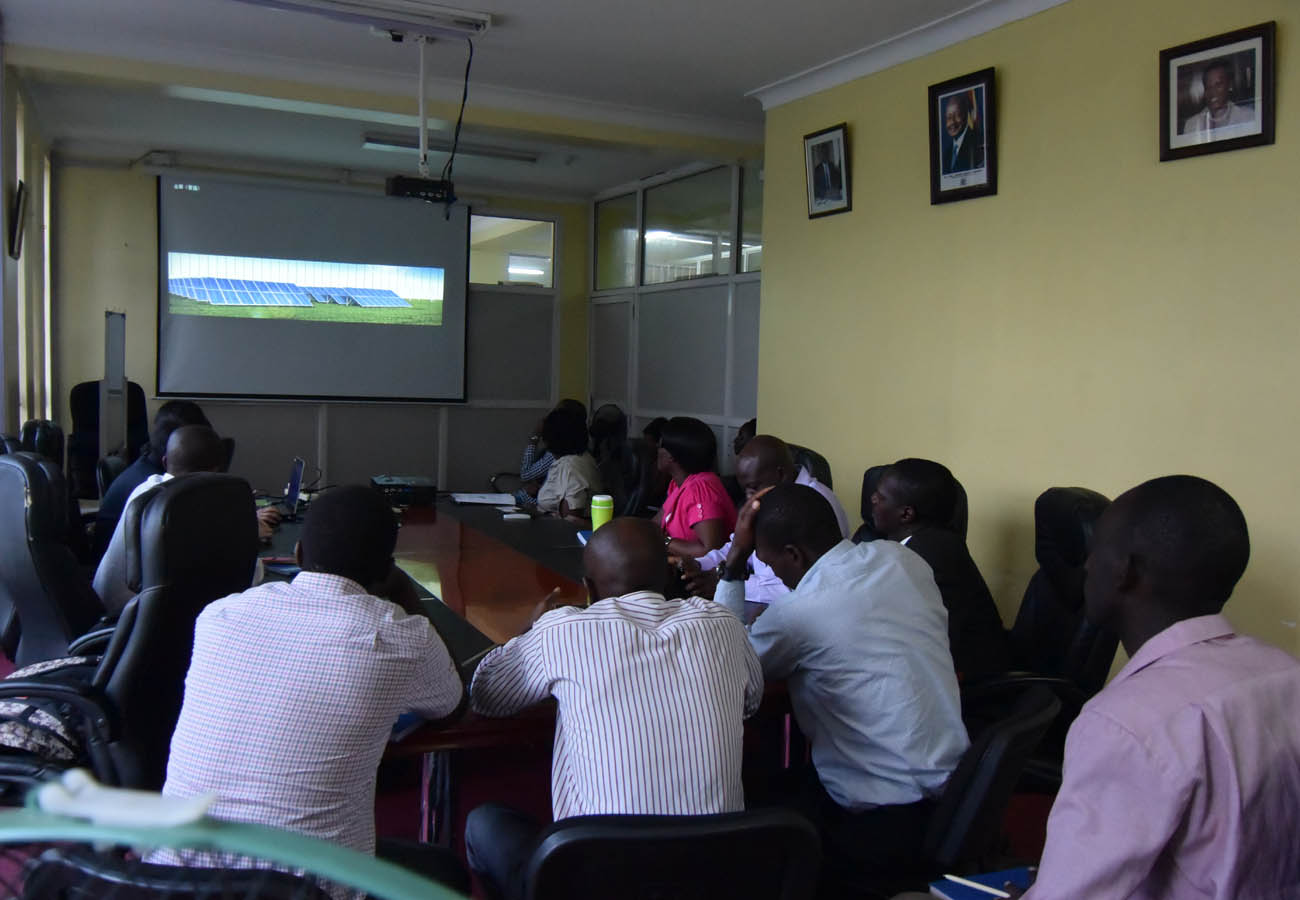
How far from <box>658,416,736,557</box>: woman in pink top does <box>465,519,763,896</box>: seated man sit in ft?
5.32

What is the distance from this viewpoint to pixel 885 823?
1930mm

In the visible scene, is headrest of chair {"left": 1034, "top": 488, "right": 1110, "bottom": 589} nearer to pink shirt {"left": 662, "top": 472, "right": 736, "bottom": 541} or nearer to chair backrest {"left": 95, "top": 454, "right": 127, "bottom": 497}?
pink shirt {"left": 662, "top": 472, "right": 736, "bottom": 541}

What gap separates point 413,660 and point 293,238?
661cm

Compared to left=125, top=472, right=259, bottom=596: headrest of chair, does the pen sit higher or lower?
lower

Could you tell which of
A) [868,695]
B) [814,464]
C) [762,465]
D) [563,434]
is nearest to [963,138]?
[814,464]

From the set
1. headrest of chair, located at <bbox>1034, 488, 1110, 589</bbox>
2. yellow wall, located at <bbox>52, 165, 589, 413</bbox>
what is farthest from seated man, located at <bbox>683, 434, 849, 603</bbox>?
yellow wall, located at <bbox>52, 165, 589, 413</bbox>

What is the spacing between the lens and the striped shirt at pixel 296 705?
1500 mm

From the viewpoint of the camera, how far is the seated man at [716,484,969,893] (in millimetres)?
1913

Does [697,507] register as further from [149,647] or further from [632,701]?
[632,701]

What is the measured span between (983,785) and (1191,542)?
0.64 m

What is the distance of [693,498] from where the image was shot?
3.76 meters

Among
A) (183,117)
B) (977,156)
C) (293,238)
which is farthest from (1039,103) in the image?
(293,238)

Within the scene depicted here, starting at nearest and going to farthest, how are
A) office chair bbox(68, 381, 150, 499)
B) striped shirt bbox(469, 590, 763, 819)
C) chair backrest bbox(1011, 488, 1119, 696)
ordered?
striped shirt bbox(469, 590, 763, 819)
chair backrest bbox(1011, 488, 1119, 696)
office chair bbox(68, 381, 150, 499)

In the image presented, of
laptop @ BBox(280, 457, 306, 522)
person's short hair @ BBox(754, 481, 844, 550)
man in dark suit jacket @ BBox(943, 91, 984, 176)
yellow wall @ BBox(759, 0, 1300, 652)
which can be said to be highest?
man in dark suit jacket @ BBox(943, 91, 984, 176)
